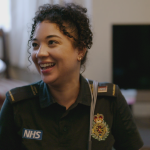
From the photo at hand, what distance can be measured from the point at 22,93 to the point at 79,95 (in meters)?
0.24

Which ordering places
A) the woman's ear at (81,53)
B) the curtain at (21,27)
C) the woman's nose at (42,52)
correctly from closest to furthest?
1. the woman's nose at (42,52)
2. the woman's ear at (81,53)
3. the curtain at (21,27)

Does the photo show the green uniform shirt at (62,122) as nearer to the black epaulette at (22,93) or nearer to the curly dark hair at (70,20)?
the black epaulette at (22,93)

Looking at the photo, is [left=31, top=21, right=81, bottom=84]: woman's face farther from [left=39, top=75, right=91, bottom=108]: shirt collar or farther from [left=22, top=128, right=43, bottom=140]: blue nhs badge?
[left=22, top=128, right=43, bottom=140]: blue nhs badge

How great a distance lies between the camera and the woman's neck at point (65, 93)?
76cm

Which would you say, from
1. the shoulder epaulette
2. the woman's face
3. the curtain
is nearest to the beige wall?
the curtain

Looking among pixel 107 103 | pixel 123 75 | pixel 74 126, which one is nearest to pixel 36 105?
pixel 74 126

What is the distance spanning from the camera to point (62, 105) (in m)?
0.75

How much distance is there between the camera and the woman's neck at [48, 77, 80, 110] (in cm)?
76

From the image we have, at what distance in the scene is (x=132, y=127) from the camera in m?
0.79

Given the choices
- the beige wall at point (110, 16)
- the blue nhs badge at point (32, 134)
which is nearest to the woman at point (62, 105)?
the blue nhs badge at point (32, 134)

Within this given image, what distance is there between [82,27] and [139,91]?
1442 millimetres

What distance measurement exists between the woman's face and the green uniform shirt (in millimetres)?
123

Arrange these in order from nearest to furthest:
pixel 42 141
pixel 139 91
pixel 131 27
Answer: pixel 42 141 < pixel 131 27 < pixel 139 91

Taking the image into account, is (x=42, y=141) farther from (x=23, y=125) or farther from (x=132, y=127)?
(x=132, y=127)
